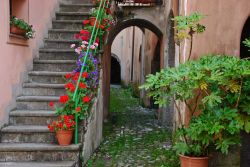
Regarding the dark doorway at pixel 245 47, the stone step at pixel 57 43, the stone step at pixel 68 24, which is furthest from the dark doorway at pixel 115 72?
the dark doorway at pixel 245 47

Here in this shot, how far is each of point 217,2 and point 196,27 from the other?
0.75 meters

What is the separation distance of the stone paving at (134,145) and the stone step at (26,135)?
3.24 feet

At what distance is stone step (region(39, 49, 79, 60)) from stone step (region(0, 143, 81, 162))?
2.85 m

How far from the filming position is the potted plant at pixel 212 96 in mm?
5133

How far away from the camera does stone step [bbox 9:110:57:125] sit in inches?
272

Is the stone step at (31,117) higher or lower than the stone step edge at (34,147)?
higher

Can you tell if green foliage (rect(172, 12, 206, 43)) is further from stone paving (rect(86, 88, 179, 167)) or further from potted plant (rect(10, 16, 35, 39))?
potted plant (rect(10, 16, 35, 39))

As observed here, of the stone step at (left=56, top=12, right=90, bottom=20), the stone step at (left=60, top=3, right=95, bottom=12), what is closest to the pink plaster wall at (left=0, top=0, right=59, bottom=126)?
the stone step at (left=56, top=12, right=90, bottom=20)

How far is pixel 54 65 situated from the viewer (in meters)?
8.24

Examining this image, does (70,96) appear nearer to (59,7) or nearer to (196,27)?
(196,27)

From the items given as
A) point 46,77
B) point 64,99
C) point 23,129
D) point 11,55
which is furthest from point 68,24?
point 23,129

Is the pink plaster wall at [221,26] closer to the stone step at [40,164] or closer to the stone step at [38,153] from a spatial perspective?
the stone step at [38,153]

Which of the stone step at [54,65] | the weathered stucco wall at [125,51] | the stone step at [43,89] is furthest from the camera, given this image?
Result: the weathered stucco wall at [125,51]

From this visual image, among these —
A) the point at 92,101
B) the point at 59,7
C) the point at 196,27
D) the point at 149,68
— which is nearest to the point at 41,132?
the point at 92,101
